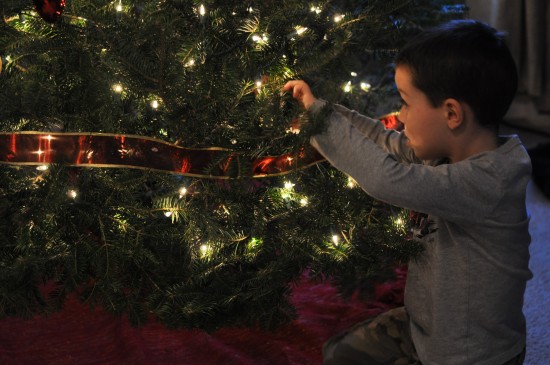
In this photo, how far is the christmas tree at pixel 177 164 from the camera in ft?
3.36

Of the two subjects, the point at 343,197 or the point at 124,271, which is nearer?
the point at 343,197

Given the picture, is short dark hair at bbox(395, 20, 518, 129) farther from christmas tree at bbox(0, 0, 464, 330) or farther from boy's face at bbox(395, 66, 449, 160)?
christmas tree at bbox(0, 0, 464, 330)

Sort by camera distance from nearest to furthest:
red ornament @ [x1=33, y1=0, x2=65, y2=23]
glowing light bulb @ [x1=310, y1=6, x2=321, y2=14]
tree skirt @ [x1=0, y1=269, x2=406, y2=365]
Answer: red ornament @ [x1=33, y1=0, x2=65, y2=23] → glowing light bulb @ [x1=310, y1=6, x2=321, y2=14] → tree skirt @ [x1=0, y1=269, x2=406, y2=365]

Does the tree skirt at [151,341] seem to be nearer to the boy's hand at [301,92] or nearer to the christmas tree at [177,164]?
the christmas tree at [177,164]

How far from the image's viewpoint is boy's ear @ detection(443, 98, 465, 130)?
0.99m

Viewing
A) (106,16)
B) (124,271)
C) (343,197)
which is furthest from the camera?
(124,271)

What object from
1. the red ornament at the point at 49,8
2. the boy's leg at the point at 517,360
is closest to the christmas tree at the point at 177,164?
the red ornament at the point at 49,8

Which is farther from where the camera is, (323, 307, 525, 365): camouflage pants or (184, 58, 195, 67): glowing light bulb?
(323, 307, 525, 365): camouflage pants

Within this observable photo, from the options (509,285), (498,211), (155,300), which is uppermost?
(498,211)

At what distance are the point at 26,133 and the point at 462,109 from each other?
73 centimetres

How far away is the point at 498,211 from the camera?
979mm

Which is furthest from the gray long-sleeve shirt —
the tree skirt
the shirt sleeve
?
the tree skirt

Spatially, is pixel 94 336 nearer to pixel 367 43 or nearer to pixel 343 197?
pixel 343 197

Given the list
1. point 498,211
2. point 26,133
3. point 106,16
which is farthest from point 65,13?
point 498,211
